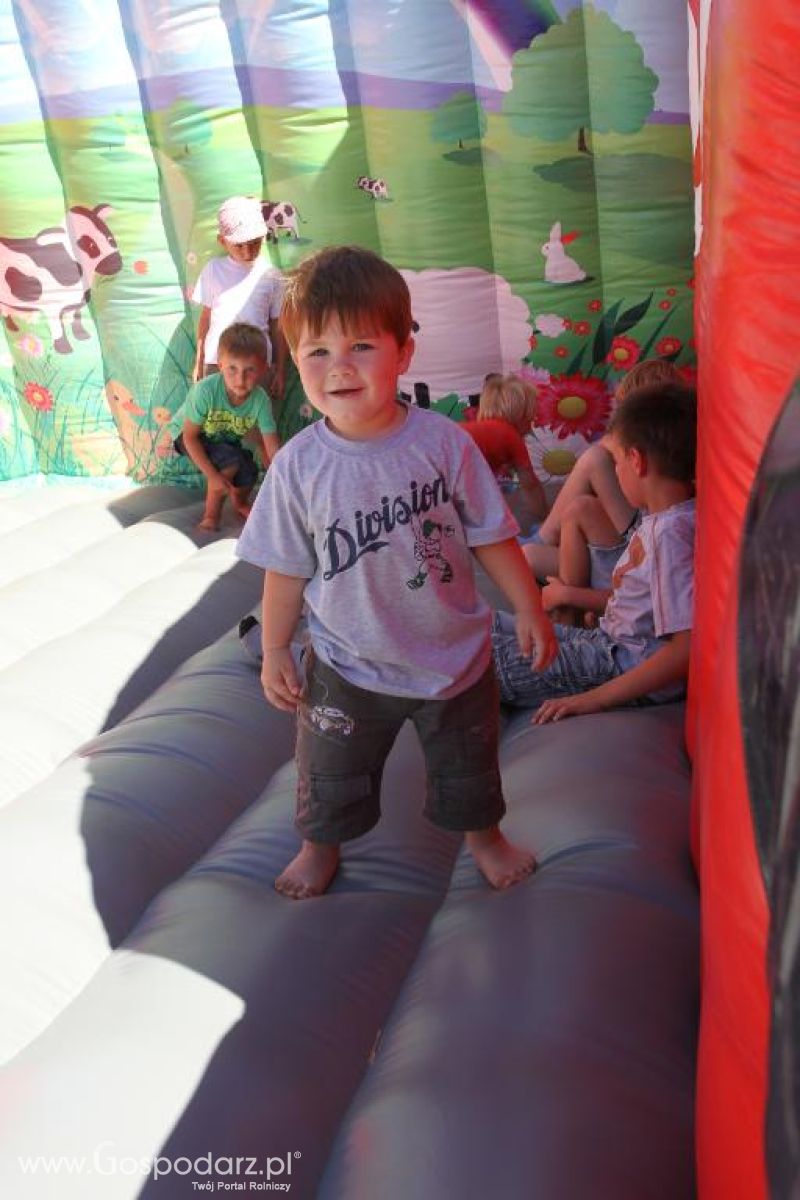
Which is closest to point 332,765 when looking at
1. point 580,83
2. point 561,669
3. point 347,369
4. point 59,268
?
point 347,369

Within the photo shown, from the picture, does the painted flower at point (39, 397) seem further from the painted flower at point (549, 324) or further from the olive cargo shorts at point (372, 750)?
the olive cargo shorts at point (372, 750)

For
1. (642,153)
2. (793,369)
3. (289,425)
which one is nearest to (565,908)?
(793,369)

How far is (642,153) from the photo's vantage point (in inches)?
115

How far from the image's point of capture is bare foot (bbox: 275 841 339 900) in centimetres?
134

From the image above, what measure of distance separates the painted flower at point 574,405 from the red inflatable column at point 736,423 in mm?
2115

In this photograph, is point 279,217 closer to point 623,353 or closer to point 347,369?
point 623,353

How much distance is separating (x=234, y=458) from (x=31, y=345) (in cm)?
99

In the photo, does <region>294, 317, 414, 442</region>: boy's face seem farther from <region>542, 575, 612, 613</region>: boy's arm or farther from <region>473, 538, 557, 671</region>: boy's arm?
<region>542, 575, 612, 613</region>: boy's arm

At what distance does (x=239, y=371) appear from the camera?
10.4 ft

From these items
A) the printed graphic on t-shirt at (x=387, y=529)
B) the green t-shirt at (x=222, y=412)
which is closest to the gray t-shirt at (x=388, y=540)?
the printed graphic on t-shirt at (x=387, y=529)

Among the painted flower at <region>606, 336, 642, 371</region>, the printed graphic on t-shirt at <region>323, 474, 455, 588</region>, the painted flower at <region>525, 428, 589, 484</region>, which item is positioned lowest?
the painted flower at <region>525, 428, 589, 484</region>

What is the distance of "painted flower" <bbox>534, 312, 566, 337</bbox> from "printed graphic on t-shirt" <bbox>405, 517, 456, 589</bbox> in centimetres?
211

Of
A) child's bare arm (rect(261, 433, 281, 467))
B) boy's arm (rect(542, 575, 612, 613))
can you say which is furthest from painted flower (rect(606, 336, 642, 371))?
boy's arm (rect(542, 575, 612, 613))

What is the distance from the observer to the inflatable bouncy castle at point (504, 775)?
0.80 metres
